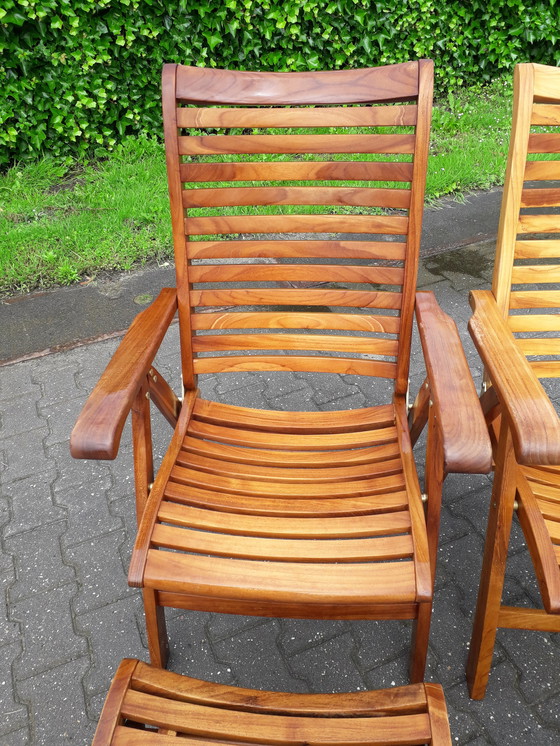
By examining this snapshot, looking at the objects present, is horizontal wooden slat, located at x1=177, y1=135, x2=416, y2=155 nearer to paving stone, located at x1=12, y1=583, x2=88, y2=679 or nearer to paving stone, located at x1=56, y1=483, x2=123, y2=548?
paving stone, located at x1=56, y1=483, x2=123, y2=548

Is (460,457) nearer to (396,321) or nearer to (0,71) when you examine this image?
(396,321)

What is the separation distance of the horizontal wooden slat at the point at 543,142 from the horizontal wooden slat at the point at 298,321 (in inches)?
23.3

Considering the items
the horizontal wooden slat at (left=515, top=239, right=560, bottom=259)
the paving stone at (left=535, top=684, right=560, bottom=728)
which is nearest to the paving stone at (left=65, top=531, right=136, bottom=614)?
the paving stone at (left=535, top=684, right=560, bottom=728)

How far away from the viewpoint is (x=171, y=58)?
4.52 m

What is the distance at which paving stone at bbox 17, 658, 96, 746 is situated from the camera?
1.65 m

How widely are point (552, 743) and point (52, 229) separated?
342 cm

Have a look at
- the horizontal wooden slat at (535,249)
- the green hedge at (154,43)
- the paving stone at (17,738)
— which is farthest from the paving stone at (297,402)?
the green hedge at (154,43)

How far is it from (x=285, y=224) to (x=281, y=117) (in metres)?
0.28

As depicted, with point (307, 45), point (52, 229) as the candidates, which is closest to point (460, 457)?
point (52, 229)

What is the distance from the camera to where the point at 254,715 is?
4.28 feet

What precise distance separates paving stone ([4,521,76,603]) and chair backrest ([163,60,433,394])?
2.50ft

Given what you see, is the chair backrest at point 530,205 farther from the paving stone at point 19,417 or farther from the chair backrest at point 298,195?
the paving stone at point 19,417

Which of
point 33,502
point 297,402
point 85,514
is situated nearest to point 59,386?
point 33,502

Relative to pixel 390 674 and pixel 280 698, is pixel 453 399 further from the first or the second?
pixel 390 674
